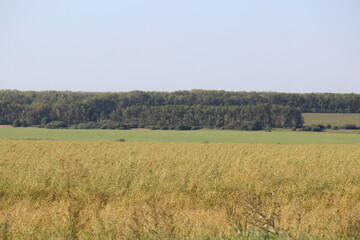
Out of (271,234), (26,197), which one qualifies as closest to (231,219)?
(271,234)

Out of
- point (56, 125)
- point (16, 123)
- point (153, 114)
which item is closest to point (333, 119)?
point (153, 114)

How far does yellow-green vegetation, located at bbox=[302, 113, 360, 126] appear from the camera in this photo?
366ft

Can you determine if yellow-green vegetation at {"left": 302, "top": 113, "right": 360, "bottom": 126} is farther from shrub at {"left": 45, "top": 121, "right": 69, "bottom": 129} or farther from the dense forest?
shrub at {"left": 45, "top": 121, "right": 69, "bottom": 129}

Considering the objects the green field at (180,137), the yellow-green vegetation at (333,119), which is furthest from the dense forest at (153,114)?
the green field at (180,137)

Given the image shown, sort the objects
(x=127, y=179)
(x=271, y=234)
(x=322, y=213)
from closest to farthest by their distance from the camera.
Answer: (x=271, y=234) < (x=322, y=213) < (x=127, y=179)

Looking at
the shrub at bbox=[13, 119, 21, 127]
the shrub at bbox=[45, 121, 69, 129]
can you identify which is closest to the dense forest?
the shrub at bbox=[13, 119, 21, 127]

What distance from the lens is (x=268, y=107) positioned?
115375 millimetres

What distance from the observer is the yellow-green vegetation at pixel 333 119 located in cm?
11162

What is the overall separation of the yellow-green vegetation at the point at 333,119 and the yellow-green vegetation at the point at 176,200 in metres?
91.0

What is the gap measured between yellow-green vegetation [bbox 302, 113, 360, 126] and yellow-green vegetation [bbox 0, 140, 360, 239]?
90963 millimetres

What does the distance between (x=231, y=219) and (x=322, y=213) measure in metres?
2.92

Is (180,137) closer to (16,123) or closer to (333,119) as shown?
(16,123)

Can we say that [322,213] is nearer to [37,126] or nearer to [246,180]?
[246,180]

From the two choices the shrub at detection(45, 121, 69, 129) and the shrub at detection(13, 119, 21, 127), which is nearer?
the shrub at detection(45, 121, 69, 129)
